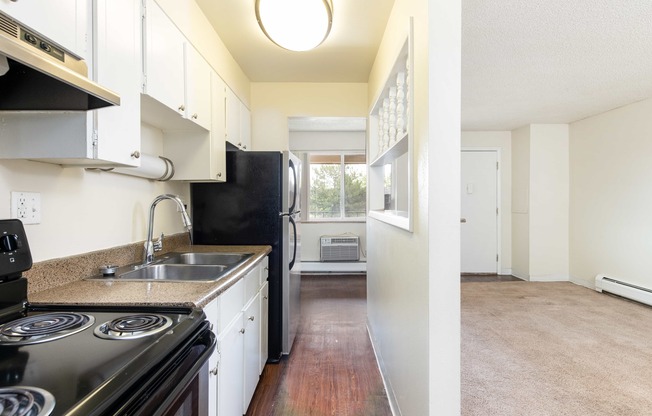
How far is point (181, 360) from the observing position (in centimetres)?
88

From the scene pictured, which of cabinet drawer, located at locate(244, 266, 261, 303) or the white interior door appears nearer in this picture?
cabinet drawer, located at locate(244, 266, 261, 303)

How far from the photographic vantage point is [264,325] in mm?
2262

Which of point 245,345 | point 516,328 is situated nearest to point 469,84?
point 516,328

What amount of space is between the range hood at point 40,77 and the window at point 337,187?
4532 millimetres

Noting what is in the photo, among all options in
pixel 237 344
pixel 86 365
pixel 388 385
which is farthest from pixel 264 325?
pixel 86 365

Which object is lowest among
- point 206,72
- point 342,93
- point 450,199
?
point 450,199

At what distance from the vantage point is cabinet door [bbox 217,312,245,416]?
1356 millimetres

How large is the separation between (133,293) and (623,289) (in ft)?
16.5

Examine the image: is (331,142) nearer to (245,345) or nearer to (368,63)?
(368,63)

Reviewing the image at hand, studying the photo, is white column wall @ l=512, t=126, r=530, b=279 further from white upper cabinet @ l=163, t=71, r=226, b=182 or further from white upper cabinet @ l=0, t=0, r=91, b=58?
white upper cabinet @ l=0, t=0, r=91, b=58

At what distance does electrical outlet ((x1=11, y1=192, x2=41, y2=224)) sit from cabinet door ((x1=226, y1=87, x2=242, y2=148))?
1485 millimetres

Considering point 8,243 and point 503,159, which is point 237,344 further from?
point 503,159

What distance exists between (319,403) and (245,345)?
0.64 meters

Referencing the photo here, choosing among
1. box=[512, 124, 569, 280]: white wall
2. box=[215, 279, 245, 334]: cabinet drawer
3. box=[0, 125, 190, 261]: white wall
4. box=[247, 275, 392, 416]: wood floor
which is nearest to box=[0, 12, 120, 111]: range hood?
box=[0, 125, 190, 261]: white wall
